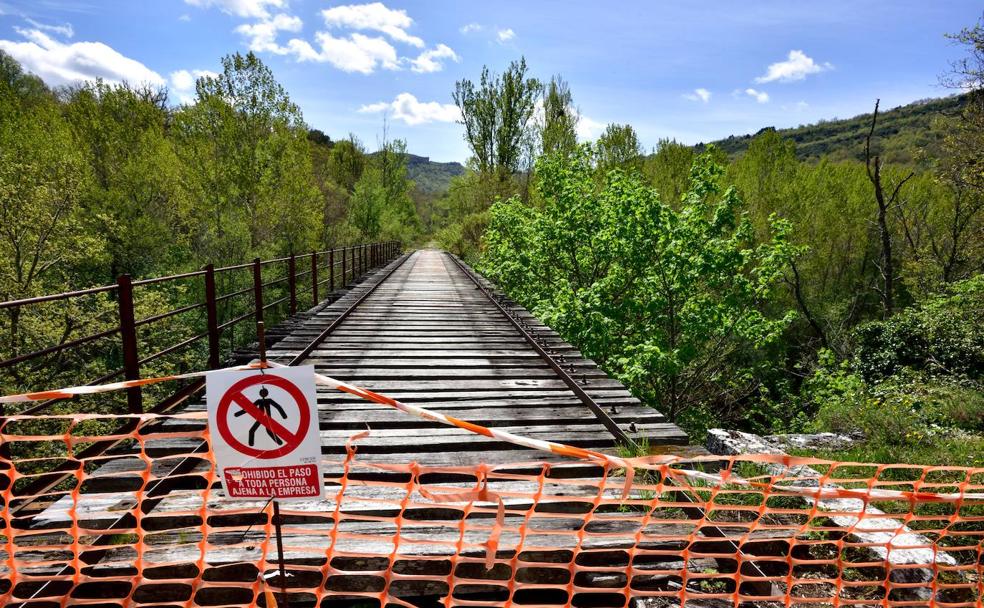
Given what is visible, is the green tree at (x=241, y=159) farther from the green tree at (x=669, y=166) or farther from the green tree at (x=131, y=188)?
the green tree at (x=669, y=166)

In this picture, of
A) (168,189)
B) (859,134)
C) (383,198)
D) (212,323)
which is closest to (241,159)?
(168,189)

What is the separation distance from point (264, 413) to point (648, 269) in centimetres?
1008

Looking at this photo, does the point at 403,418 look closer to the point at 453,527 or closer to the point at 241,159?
the point at 453,527

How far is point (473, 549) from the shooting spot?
2646mm

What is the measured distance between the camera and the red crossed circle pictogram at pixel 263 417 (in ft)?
6.20

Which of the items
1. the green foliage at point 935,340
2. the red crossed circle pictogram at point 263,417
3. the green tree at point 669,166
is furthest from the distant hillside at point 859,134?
the red crossed circle pictogram at point 263,417

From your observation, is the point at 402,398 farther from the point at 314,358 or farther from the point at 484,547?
the point at 484,547

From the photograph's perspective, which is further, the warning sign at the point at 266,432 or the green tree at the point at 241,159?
the green tree at the point at 241,159

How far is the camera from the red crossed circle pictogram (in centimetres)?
189

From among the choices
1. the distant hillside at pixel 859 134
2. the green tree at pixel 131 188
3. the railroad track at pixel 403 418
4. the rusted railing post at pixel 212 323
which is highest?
the distant hillside at pixel 859 134

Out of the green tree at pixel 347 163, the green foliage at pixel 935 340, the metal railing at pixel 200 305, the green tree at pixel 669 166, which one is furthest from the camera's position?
the green tree at pixel 347 163

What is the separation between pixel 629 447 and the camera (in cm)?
401

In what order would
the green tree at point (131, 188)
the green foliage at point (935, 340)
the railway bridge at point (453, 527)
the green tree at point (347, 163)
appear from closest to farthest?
the railway bridge at point (453, 527), the green foliage at point (935, 340), the green tree at point (131, 188), the green tree at point (347, 163)

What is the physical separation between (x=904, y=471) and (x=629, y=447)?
234 cm
